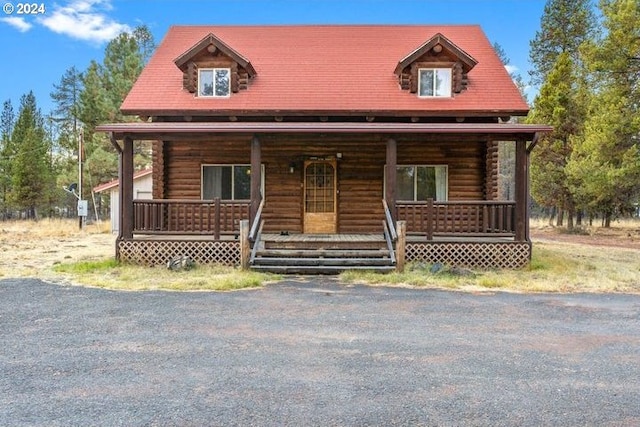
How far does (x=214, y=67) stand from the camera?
45.8 feet

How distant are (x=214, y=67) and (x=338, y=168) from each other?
480 cm

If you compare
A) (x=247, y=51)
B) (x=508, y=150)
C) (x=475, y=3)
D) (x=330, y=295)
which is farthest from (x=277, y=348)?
(x=508, y=150)

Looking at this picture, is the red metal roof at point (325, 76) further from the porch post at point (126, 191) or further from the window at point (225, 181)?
the porch post at point (126, 191)

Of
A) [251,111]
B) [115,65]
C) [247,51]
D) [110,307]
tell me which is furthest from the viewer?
[115,65]

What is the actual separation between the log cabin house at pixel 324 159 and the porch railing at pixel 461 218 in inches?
1.3

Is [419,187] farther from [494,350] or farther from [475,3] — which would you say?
[475,3]

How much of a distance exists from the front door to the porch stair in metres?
1.99

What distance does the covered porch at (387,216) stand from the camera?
1103cm

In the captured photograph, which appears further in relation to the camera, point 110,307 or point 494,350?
point 110,307

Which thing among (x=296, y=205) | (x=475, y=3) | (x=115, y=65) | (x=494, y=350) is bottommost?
(x=494, y=350)

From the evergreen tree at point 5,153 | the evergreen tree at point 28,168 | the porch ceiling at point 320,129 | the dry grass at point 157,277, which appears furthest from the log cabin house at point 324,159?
the evergreen tree at point 5,153

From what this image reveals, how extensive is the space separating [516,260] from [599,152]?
10.00 metres

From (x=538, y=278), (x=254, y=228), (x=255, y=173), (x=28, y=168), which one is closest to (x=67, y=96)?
(x=28, y=168)

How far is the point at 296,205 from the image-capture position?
45.4 feet
